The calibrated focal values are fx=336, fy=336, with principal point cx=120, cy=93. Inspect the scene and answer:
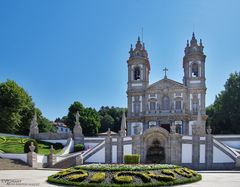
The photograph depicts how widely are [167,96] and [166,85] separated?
182 centimetres

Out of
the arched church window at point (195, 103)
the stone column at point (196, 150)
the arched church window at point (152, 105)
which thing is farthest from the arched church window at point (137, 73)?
the stone column at point (196, 150)

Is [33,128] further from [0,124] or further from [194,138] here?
[194,138]

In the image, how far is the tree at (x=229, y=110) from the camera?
183 feet

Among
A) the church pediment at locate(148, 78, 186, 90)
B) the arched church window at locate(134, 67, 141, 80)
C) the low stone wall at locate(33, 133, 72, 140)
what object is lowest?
the low stone wall at locate(33, 133, 72, 140)

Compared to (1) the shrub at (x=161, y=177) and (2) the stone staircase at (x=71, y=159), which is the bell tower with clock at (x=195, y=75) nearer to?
(2) the stone staircase at (x=71, y=159)

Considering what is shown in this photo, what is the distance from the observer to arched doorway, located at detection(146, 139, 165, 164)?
124ft

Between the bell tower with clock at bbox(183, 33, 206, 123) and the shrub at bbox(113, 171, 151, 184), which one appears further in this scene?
the bell tower with clock at bbox(183, 33, 206, 123)

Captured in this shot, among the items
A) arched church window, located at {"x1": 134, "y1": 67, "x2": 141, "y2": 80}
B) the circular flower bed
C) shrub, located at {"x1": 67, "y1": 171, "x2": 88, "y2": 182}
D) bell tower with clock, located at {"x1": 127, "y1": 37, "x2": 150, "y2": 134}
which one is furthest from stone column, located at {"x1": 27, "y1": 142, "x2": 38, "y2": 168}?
arched church window, located at {"x1": 134, "y1": 67, "x2": 141, "y2": 80}

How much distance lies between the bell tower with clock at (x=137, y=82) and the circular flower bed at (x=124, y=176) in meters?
34.9

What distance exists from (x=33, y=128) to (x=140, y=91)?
60.5ft

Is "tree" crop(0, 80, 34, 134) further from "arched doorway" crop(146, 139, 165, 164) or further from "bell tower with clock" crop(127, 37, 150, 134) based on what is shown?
"arched doorway" crop(146, 139, 165, 164)

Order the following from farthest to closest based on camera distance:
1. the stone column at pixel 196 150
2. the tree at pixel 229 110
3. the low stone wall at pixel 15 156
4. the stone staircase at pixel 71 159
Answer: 1. the tree at pixel 229 110
2. the stone column at pixel 196 150
3. the stone staircase at pixel 71 159
4. the low stone wall at pixel 15 156

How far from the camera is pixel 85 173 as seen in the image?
742 inches

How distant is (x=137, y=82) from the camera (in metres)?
57.3
